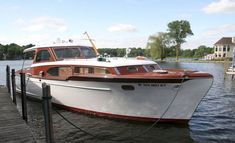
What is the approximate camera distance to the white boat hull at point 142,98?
36.7 feet

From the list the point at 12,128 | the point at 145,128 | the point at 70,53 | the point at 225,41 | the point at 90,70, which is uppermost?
the point at 225,41

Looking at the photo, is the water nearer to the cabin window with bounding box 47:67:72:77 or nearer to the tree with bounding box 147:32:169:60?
the cabin window with bounding box 47:67:72:77

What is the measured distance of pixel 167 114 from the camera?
11.7m

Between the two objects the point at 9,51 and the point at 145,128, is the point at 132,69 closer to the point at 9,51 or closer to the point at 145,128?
the point at 145,128

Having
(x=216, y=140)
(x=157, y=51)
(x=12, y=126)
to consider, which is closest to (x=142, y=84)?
(x=216, y=140)

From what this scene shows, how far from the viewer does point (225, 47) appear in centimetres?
9488

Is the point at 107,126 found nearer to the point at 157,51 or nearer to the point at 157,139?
the point at 157,139

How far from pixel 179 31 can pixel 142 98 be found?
3520 inches

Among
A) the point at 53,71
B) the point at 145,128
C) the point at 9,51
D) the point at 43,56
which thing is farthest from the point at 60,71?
the point at 9,51

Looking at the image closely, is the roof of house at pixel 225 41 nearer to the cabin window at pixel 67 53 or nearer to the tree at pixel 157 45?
the tree at pixel 157 45

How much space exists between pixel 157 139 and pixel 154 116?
1.52 metres

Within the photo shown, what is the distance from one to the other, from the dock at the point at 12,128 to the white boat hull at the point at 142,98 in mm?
3137

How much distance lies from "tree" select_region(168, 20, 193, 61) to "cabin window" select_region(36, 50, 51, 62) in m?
84.2

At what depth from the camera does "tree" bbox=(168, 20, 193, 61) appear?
9744cm
